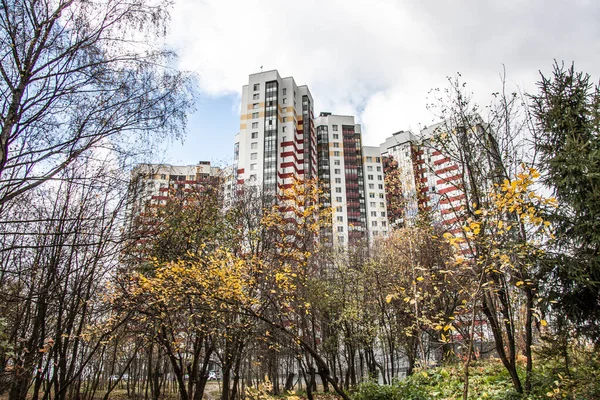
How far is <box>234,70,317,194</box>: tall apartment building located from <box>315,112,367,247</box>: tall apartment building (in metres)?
6.64

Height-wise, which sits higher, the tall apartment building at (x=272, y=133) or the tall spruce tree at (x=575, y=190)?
the tall apartment building at (x=272, y=133)

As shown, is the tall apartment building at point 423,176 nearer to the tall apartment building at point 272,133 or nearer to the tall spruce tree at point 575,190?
the tall spruce tree at point 575,190

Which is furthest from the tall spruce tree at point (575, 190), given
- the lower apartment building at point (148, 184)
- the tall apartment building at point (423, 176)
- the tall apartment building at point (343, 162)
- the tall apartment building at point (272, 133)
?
the tall apartment building at point (343, 162)

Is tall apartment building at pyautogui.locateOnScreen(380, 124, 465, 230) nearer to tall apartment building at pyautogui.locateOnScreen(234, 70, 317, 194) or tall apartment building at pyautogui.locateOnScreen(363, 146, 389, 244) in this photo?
tall apartment building at pyautogui.locateOnScreen(234, 70, 317, 194)

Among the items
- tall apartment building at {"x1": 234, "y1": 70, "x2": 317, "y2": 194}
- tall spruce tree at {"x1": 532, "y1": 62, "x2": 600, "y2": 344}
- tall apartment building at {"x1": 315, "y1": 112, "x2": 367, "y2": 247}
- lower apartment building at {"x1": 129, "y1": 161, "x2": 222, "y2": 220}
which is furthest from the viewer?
tall apartment building at {"x1": 315, "y1": 112, "x2": 367, "y2": 247}

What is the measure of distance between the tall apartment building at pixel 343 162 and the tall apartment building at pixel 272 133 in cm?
664

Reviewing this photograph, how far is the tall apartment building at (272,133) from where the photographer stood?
165 ft

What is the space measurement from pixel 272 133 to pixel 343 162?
17.6 metres

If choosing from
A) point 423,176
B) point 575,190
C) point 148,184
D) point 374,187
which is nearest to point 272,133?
point 374,187

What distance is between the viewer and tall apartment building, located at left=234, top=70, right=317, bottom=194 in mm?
50344

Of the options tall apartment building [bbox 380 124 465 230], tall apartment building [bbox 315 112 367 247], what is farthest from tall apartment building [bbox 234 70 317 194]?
tall apartment building [bbox 380 124 465 230]

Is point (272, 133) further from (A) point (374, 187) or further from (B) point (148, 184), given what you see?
(B) point (148, 184)

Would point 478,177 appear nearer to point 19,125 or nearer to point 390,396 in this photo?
point 390,396

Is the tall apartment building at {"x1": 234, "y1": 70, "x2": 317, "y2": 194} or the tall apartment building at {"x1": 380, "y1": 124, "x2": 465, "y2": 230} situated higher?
the tall apartment building at {"x1": 234, "y1": 70, "x2": 317, "y2": 194}
